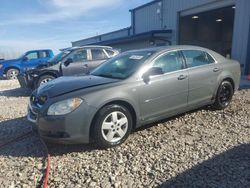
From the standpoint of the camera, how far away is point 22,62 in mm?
16062

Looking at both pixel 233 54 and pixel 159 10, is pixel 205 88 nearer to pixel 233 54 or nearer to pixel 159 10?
pixel 233 54

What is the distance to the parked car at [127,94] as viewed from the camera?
3932mm

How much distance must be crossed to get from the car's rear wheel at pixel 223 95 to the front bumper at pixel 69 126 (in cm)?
313

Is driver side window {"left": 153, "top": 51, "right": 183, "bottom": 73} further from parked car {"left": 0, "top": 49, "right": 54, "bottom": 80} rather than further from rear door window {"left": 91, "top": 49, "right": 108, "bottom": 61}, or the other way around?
parked car {"left": 0, "top": 49, "right": 54, "bottom": 80}

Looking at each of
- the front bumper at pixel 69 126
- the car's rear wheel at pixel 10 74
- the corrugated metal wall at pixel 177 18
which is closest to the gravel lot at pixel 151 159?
the front bumper at pixel 69 126

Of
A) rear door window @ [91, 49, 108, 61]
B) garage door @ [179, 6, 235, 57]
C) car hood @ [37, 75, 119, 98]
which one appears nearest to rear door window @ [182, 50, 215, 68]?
car hood @ [37, 75, 119, 98]

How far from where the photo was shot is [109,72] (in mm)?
5059

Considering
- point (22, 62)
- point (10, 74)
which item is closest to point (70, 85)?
point (22, 62)

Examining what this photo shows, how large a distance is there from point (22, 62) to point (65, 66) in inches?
306

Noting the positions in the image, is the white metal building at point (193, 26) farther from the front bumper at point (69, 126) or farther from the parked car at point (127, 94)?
the front bumper at point (69, 126)

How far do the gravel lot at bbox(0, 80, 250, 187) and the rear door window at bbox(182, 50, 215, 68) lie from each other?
3.75ft

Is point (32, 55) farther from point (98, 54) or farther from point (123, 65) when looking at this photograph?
point (123, 65)

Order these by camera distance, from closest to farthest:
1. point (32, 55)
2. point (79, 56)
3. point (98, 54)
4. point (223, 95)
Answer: point (223, 95), point (79, 56), point (98, 54), point (32, 55)

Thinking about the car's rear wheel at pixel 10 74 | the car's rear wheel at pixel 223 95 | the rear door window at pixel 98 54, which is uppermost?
the rear door window at pixel 98 54
